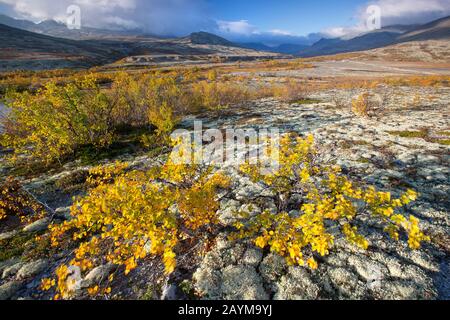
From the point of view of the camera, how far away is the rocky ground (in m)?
4.44

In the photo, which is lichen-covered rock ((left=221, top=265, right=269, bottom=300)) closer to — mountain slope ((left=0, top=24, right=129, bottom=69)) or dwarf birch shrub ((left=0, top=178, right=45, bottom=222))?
dwarf birch shrub ((left=0, top=178, right=45, bottom=222))

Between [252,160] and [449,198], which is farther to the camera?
[252,160]

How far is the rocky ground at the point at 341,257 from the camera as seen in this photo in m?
4.44

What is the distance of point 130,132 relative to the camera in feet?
50.8

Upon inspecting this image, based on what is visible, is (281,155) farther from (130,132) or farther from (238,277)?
(130,132)

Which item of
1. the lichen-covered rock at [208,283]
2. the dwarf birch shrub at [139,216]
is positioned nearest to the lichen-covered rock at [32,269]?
the dwarf birch shrub at [139,216]

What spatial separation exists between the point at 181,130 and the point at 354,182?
10.7 metres

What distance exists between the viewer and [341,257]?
5.05m

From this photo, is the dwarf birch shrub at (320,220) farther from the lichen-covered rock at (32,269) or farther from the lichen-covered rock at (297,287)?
the lichen-covered rock at (32,269)

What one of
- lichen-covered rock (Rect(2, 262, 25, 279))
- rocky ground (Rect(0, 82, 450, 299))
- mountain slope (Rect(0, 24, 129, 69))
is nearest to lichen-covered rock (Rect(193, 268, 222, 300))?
rocky ground (Rect(0, 82, 450, 299))

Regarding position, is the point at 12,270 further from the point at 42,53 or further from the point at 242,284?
the point at 42,53

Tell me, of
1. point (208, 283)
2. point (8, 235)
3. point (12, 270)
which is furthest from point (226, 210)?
point (8, 235)
